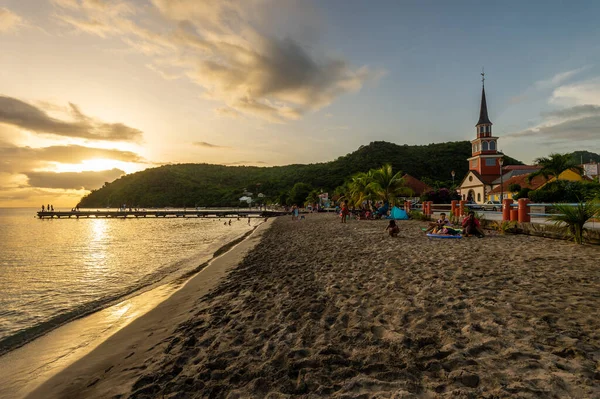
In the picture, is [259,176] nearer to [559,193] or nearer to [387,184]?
[387,184]

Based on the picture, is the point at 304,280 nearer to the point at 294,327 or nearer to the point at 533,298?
the point at 294,327

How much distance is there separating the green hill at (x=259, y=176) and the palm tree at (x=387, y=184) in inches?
1861

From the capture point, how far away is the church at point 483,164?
4752 centimetres

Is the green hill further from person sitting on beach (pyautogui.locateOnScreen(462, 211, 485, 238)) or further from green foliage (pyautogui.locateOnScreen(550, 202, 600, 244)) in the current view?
green foliage (pyautogui.locateOnScreen(550, 202, 600, 244))

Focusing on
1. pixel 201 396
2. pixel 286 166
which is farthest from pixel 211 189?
pixel 201 396

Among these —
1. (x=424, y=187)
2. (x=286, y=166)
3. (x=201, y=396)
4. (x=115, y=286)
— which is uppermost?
(x=286, y=166)

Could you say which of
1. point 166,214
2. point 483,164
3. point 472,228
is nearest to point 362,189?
point 472,228

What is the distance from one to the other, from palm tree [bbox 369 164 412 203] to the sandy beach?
833 inches

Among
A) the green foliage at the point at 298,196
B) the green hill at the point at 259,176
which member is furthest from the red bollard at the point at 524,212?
the green foliage at the point at 298,196

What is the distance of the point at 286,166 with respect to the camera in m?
154

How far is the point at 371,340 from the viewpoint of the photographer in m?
3.67

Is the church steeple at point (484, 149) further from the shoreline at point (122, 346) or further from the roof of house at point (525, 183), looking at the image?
the shoreline at point (122, 346)

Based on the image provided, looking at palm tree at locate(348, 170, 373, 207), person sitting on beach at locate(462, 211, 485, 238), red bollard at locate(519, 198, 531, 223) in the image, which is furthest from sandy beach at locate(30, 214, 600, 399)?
palm tree at locate(348, 170, 373, 207)

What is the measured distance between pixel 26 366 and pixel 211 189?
136 m
